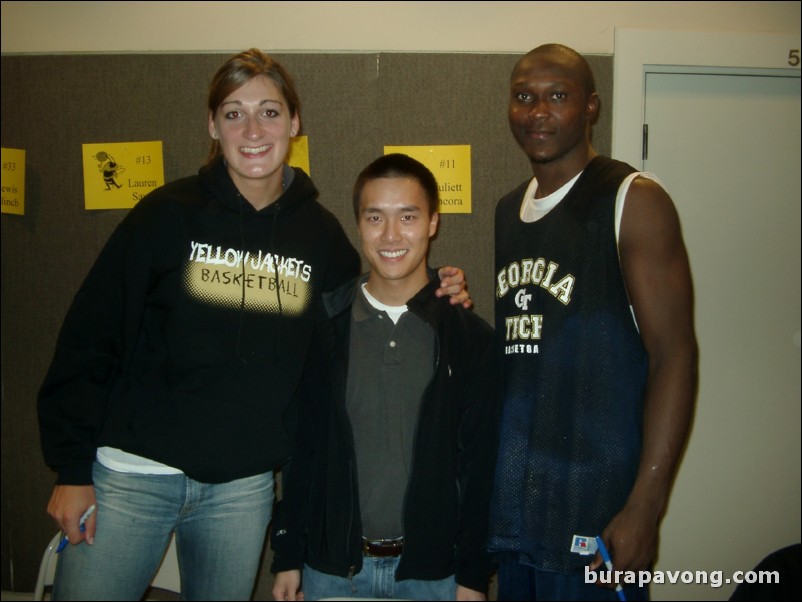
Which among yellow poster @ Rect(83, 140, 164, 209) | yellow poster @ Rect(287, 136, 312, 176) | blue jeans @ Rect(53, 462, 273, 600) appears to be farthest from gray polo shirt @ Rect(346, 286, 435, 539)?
yellow poster @ Rect(83, 140, 164, 209)

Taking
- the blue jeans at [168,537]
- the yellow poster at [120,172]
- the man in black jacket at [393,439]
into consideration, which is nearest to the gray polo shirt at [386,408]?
the man in black jacket at [393,439]

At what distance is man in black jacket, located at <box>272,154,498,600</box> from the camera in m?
1.21

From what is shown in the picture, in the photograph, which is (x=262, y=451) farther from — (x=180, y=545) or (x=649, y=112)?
(x=649, y=112)

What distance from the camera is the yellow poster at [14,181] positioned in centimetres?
175

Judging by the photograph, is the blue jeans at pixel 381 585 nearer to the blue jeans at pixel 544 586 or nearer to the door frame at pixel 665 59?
the blue jeans at pixel 544 586

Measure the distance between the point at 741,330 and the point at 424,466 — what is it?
1.32 metres

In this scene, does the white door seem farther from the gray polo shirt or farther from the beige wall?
the gray polo shirt

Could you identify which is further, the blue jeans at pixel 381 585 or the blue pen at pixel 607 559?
the blue jeans at pixel 381 585

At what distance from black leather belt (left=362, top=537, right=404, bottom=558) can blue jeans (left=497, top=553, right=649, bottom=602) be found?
0.77ft

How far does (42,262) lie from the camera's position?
5.81 feet

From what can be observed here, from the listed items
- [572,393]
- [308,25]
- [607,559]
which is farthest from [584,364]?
[308,25]

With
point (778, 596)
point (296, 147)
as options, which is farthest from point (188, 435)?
point (778, 596)

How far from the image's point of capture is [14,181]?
1.75 metres

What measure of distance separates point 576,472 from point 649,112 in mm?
1245
